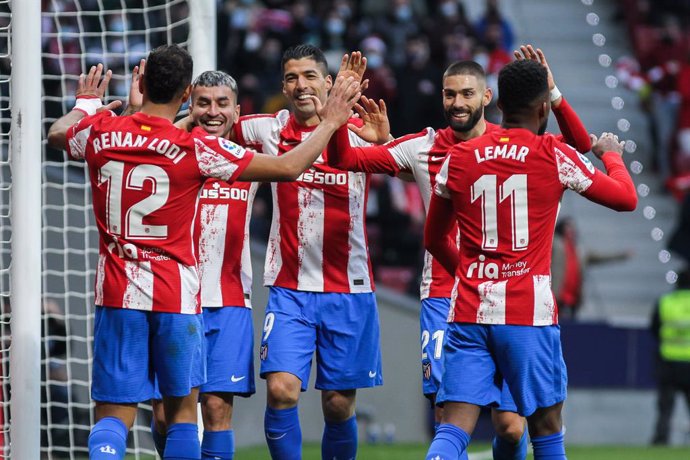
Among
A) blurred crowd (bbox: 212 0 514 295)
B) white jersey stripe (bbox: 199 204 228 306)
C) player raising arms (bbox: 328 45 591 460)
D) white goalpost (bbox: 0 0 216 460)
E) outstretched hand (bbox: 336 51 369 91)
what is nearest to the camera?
outstretched hand (bbox: 336 51 369 91)

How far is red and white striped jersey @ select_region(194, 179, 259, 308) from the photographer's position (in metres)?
7.87

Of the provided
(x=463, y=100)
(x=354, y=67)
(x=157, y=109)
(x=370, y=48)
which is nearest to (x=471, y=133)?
(x=463, y=100)

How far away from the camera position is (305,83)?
26.0ft

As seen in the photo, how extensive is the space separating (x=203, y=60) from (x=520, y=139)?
320 centimetres

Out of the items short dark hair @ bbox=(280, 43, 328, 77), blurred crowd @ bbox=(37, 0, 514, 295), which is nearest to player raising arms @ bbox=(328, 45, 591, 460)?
short dark hair @ bbox=(280, 43, 328, 77)

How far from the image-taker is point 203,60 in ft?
29.3

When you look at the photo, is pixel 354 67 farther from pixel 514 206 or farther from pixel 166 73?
pixel 514 206

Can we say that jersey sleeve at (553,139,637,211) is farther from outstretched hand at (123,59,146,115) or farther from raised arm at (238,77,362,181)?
outstretched hand at (123,59,146,115)

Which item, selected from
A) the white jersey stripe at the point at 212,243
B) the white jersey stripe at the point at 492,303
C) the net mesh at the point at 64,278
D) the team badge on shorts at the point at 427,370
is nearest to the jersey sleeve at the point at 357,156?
the white jersey stripe at the point at 212,243

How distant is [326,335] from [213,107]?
59.3 inches

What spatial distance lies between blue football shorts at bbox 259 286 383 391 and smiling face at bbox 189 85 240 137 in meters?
1.02

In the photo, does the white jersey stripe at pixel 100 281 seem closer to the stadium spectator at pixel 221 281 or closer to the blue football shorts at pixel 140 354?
the blue football shorts at pixel 140 354

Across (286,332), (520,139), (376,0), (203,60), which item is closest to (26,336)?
(286,332)

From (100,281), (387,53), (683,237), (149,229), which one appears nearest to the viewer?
(149,229)
